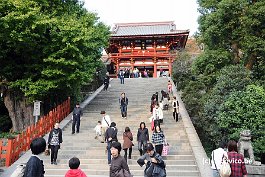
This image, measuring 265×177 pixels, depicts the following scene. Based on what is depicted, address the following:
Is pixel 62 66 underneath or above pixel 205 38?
underneath

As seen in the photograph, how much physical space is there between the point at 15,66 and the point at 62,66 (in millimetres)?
2572

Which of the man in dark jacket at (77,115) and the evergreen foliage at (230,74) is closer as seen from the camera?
the evergreen foliage at (230,74)

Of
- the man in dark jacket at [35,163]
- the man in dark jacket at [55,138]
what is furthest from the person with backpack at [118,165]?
the man in dark jacket at [55,138]

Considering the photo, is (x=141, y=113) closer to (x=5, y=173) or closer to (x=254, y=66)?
(x=254, y=66)

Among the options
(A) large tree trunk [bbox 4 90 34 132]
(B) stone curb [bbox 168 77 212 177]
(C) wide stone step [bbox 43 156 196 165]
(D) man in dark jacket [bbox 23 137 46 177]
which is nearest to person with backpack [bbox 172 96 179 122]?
(B) stone curb [bbox 168 77 212 177]

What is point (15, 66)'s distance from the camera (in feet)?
50.7

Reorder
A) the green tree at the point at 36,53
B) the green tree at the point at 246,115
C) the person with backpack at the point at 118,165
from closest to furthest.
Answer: the person with backpack at the point at 118,165
the green tree at the point at 246,115
the green tree at the point at 36,53

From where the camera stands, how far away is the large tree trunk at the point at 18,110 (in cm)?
1605

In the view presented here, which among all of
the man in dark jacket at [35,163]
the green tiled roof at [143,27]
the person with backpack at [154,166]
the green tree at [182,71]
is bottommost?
the person with backpack at [154,166]

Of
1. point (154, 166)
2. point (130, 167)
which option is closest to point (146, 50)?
point (130, 167)

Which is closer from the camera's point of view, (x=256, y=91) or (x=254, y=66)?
(x=256, y=91)

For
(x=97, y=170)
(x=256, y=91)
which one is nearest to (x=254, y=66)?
(x=256, y=91)

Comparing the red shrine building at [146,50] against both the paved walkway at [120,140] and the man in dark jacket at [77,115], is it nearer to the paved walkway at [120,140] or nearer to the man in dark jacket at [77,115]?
the paved walkway at [120,140]

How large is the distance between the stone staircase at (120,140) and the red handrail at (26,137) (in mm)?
821
